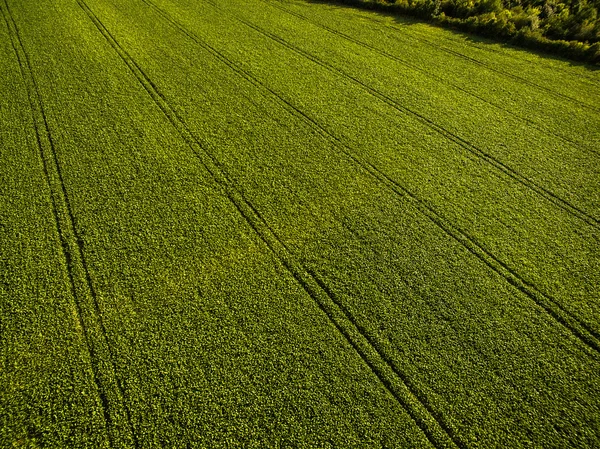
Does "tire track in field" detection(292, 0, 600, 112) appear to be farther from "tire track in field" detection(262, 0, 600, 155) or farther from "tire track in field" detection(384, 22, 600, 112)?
"tire track in field" detection(262, 0, 600, 155)

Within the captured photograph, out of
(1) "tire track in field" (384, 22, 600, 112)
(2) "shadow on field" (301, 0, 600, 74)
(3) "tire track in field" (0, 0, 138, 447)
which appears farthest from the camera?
(2) "shadow on field" (301, 0, 600, 74)

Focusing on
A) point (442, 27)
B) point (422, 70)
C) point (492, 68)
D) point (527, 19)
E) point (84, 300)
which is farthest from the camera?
point (442, 27)

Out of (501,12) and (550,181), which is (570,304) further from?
(501,12)

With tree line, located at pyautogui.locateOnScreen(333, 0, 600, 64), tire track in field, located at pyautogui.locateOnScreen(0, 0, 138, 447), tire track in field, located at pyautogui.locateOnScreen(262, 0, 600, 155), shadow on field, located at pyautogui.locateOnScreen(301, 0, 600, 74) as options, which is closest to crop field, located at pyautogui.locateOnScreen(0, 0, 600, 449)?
tire track in field, located at pyautogui.locateOnScreen(0, 0, 138, 447)

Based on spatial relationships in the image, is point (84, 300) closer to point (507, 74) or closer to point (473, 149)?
point (473, 149)

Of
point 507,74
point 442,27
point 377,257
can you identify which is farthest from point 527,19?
point 377,257

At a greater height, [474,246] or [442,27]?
[442,27]

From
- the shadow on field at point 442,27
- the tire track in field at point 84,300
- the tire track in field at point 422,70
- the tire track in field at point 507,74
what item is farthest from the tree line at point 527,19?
the tire track in field at point 84,300
